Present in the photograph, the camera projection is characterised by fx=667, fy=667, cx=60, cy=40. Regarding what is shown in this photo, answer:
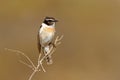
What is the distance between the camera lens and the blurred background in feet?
44.3

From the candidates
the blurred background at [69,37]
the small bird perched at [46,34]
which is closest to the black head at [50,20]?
the small bird perched at [46,34]

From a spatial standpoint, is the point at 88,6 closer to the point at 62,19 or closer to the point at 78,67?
the point at 62,19

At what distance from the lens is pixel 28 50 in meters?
14.1

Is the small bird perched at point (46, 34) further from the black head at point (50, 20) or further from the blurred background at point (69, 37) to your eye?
the blurred background at point (69, 37)

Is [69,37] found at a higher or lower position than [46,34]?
lower

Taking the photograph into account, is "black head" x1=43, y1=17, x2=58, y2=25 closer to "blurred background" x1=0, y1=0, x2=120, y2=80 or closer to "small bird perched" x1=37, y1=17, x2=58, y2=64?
"small bird perched" x1=37, y1=17, x2=58, y2=64

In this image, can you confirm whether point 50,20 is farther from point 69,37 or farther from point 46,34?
point 69,37

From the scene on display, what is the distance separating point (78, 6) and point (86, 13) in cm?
36

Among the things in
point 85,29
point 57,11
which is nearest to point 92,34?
point 85,29

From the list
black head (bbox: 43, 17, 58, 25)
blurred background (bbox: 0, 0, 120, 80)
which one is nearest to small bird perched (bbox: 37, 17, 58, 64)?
black head (bbox: 43, 17, 58, 25)

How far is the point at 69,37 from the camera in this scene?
47.9 feet

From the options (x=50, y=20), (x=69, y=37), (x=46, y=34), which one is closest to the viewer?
(x=50, y=20)

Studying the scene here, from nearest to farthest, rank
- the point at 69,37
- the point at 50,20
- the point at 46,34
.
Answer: the point at 50,20, the point at 46,34, the point at 69,37

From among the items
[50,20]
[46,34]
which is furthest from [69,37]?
[50,20]
